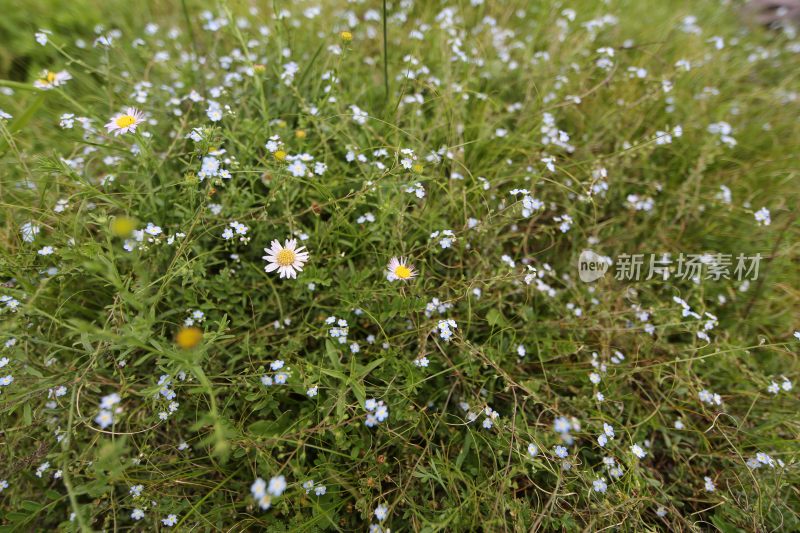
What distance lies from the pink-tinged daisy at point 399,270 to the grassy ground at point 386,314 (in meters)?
0.07

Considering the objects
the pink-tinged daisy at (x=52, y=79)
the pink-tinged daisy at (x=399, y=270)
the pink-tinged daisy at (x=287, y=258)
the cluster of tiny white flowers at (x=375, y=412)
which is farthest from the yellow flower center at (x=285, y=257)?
the pink-tinged daisy at (x=52, y=79)

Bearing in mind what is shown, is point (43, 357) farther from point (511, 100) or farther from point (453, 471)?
point (511, 100)

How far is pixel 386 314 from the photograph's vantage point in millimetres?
1776

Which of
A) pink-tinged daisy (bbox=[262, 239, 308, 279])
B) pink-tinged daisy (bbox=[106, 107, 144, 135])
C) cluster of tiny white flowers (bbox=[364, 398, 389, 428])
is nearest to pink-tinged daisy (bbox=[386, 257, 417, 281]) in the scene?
pink-tinged daisy (bbox=[262, 239, 308, 279])

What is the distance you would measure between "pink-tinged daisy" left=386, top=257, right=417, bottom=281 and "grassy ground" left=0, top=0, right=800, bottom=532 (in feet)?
0.24

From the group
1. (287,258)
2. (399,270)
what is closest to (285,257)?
(287,258)

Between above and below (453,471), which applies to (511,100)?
above

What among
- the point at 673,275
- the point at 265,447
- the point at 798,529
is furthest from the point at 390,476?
the point at 673,275

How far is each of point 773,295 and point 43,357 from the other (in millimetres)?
3266

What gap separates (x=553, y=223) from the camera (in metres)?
2.37

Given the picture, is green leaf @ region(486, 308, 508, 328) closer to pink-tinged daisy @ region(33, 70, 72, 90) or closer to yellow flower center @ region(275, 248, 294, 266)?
yellow flower center @ region(275, 248, 294, 266)

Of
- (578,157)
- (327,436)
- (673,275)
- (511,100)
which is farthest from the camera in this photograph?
(511,100)

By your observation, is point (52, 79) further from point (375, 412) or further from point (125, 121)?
point (375, 412)

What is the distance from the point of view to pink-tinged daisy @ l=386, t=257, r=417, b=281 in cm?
175
